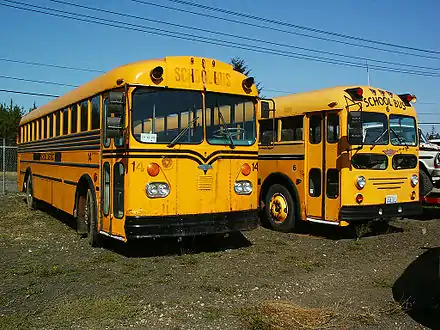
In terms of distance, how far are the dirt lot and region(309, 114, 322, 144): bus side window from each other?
6.25ft

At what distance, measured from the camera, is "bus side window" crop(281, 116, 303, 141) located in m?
9.95

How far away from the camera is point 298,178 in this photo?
9.88 meters

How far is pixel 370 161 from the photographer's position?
9008 millimetres

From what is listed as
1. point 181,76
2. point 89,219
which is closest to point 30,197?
point 89,219

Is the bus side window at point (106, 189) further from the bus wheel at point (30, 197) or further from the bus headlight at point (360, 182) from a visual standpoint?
the bus wheel at point (30, 197)

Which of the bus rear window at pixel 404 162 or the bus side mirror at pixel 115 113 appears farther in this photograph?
the bus rear window at pixel 404 162

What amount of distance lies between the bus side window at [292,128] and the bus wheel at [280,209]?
1.06 m

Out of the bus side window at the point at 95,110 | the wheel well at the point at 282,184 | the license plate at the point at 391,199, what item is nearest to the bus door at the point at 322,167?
the wheel well at the point at 282,184

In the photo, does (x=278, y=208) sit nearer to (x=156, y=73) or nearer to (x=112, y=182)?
(x=112, y=182)

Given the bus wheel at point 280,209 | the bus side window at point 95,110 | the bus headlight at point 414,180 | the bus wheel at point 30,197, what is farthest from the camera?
the bus wheel at point 30,197

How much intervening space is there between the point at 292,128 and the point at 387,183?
2.19 metres

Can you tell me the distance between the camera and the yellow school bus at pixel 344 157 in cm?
887

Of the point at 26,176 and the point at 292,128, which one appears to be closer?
the point at 292,128

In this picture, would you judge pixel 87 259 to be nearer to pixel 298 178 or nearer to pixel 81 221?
pixel 81 221
